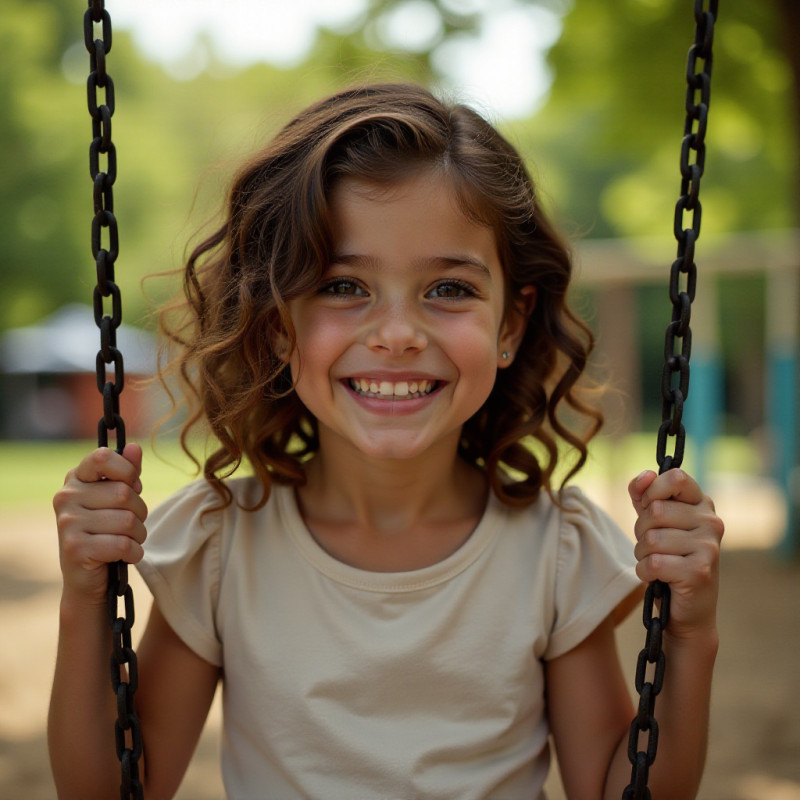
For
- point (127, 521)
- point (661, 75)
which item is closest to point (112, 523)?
point (127, 521)

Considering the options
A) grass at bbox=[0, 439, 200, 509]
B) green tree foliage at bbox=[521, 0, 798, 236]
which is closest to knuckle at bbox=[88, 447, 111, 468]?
green tree foliage at bbox=[521, 0, 798, 236]

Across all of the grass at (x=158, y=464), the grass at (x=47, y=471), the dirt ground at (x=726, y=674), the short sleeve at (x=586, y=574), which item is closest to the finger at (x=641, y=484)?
the short sleeve at (x=586, y=574)

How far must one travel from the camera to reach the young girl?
2.00 metres

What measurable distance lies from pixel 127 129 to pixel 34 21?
12.1 feet

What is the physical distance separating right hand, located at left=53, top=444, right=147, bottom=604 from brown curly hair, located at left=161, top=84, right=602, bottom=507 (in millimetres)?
347

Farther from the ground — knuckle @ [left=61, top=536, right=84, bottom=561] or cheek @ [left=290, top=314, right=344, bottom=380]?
cheek @ [left=290, top=314, right=344, bottom=380]

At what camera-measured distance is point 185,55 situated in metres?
31.7

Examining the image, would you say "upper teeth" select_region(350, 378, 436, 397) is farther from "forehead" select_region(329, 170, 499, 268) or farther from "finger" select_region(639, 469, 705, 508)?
"finger" select_region(639, 469, 705, 508)

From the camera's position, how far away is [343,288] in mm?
2123

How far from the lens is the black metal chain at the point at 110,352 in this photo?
1834mm

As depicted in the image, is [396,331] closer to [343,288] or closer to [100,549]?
[343,288]

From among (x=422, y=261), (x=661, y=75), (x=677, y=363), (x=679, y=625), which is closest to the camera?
(x=677, y=363)

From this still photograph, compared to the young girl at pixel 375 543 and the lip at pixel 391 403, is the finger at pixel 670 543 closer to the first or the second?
the young girl at pixel 375 543

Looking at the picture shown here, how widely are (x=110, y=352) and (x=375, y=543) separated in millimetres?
764
